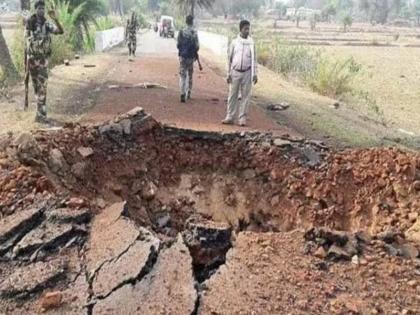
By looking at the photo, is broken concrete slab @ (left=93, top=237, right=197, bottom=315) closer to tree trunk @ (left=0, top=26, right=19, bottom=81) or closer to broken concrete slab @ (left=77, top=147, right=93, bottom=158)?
broken concrete slab @ (left=77, top=147, right=93, bottom=158)

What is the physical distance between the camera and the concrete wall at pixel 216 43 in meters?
→ 27.3

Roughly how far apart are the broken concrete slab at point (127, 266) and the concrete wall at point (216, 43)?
900 inches

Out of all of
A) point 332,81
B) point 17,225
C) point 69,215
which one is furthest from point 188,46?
point 17,225

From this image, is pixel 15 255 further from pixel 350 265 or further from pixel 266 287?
pixel 350 265

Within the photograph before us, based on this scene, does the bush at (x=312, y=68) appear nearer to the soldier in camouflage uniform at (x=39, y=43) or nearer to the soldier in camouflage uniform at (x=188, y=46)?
the soldier in camouflage uniform at (x=188, y=46)

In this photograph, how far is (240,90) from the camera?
371 inches

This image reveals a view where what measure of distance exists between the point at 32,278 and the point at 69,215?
715mm

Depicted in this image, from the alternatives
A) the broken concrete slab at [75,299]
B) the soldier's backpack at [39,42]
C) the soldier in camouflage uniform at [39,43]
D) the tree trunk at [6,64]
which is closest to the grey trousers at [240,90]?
the soldier in camouflage uniform at [39,43]

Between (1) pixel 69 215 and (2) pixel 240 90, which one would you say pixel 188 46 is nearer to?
(2) pixel 240 90

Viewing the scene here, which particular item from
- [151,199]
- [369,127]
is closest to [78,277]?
[151,199]

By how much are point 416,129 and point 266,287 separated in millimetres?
9752

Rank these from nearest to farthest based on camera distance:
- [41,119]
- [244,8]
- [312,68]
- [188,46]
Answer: [41,119], [188,46], [312,68], [244,8]

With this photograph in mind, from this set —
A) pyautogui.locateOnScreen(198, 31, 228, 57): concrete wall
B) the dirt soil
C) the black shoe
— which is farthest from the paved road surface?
pyautogui.locateOnScreen(198, 31, 228, 57): concrete wall

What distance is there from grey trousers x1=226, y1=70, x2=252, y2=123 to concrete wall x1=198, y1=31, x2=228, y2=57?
1731 centimetres
